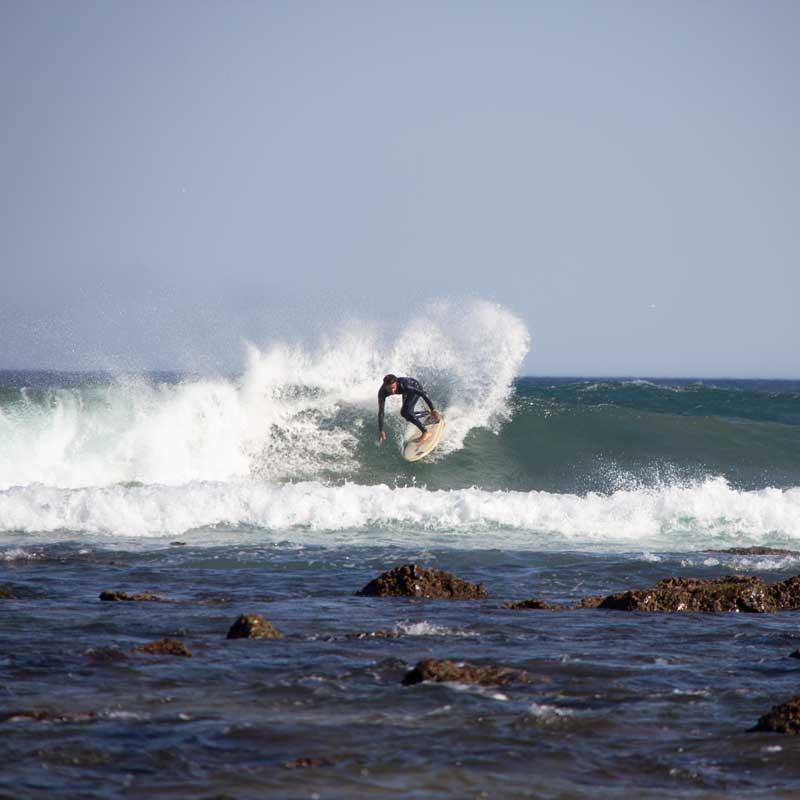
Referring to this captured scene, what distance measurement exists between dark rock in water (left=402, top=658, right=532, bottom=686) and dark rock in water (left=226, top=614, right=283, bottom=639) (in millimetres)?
1717

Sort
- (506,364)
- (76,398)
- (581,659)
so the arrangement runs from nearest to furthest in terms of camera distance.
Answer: (581,659) → (76,398) → (506,364)

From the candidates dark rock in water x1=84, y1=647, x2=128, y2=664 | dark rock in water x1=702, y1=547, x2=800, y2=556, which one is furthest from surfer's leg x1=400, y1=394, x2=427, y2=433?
dark rock in water x1=84, y1=647, x2=128, y2=664

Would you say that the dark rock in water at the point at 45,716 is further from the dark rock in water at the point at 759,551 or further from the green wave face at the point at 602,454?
the green wave face at the point at 602,454

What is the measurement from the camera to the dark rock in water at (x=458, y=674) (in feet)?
25.3

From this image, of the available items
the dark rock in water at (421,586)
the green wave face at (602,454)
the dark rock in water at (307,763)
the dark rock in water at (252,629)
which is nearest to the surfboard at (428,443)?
the green wave face at (602,454)

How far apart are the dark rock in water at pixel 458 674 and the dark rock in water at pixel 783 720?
1724 millimetres

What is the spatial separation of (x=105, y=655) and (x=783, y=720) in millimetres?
4875

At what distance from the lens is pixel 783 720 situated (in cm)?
671

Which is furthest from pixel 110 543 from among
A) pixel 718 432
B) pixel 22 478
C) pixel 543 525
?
pixel 718 432

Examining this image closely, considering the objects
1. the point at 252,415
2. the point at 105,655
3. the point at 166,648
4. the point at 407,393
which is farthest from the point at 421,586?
the point at 252,415

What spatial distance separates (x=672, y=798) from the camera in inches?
223

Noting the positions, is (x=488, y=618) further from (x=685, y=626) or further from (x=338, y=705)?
(x=338, y=705)

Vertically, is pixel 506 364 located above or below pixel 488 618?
above

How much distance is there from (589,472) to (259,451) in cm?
756
